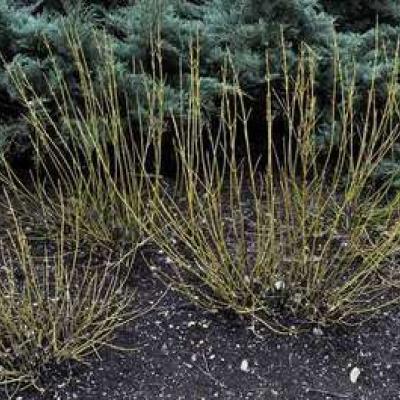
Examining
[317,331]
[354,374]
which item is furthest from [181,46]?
[354,374]

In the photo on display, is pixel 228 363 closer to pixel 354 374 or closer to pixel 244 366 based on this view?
pixel 244 366

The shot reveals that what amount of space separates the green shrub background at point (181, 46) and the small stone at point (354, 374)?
105 centimetres

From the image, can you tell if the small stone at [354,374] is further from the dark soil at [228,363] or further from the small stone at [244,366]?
the small stone at [244,366]

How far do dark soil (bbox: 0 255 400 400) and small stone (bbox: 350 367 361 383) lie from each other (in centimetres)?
1

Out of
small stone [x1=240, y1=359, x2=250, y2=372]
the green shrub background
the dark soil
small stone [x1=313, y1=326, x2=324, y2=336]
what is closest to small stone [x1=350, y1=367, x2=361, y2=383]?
the dark soil

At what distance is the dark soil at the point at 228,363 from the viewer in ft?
8.66

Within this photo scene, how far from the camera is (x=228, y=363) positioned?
2.74m

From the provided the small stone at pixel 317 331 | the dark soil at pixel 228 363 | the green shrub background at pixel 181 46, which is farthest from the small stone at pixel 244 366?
the green shrub background at pixel 181 46

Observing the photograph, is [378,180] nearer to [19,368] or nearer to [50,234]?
[50,234]

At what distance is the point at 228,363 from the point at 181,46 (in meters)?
1.51

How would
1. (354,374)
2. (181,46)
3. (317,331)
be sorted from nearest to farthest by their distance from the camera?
(354,374), (317,331), (181,46)

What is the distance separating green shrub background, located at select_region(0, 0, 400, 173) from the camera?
10.9 ft

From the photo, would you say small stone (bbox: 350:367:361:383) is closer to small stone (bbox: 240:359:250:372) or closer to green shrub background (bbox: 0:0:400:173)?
small stone (bbox: 240:359:250:372)

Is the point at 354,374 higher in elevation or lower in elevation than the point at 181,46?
lower
